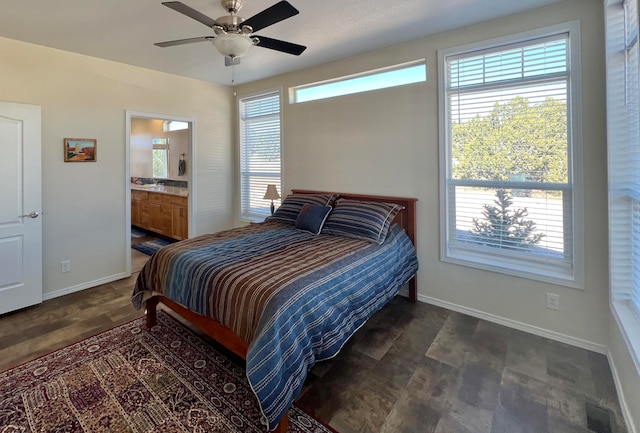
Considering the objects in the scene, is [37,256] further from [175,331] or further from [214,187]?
[214,187]

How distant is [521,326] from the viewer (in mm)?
2705

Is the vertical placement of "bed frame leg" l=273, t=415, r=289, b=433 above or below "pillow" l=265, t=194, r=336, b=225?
below

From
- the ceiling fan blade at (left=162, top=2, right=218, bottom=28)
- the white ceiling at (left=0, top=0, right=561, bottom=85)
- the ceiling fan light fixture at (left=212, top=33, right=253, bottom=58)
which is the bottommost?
the ceiling fan light fixture at (left=212, top=33, right=253, bottom=58)

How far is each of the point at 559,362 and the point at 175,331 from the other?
3.03m

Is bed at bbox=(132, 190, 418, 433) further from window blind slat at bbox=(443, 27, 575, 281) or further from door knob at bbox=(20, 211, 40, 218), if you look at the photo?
door knob at bbox=(20, 211, 40, 218)

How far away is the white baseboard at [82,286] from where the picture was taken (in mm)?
3354

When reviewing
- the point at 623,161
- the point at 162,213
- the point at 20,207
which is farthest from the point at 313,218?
the point at 162,213

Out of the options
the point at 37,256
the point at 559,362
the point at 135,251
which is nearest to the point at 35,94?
the point at 37,256

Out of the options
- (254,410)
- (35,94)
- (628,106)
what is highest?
(35,94)

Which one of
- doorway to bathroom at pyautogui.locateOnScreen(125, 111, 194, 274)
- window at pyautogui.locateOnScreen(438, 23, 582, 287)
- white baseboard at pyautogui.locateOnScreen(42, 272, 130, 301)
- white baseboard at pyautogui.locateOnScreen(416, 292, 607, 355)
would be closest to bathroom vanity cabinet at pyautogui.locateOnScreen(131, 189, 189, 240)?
doorway to bathroom at pyautogui.locateOnScreen(125, 111, 194, 274)

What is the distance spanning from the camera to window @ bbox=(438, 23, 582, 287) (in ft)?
8.11

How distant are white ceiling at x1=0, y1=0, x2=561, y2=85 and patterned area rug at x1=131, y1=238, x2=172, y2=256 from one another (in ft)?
9.65

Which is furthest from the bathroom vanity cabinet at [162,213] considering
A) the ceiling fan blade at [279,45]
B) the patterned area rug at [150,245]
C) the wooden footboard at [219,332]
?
the ceiling fan blade at [279,45]

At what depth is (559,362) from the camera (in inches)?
88.7
